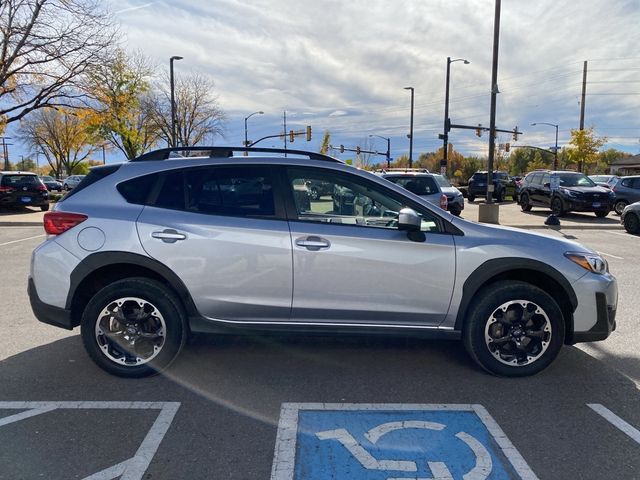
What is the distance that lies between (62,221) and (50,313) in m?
0.75

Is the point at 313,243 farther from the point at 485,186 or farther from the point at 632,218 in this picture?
the point at 485,186

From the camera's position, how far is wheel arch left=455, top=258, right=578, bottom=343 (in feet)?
12.1

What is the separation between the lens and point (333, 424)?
309 cm

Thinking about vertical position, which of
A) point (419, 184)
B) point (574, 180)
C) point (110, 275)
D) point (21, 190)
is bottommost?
point (110, 275)

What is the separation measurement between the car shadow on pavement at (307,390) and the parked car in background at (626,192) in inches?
664

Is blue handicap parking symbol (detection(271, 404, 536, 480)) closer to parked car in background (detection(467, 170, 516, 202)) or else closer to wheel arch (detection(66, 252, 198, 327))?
wheel arch (detection(66, 252, 198, 327))

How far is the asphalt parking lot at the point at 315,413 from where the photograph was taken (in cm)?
267

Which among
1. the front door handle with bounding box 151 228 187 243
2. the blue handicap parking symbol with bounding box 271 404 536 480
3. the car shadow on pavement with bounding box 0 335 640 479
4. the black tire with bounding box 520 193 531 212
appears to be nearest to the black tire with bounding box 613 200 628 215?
the black tire with bounding box 520 193 531 212

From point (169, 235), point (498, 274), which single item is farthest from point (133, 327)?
point (498, 274)

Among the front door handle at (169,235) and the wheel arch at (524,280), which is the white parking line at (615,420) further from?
the front door handle at (169,235)

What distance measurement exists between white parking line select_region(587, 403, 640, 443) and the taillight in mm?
4076

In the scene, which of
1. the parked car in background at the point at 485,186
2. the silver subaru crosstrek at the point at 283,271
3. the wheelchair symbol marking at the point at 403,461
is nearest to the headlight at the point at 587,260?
the silver subaru crosstrek at the point at 283,271

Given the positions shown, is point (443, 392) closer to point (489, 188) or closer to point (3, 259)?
point (3, 259)

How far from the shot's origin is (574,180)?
1831cm
